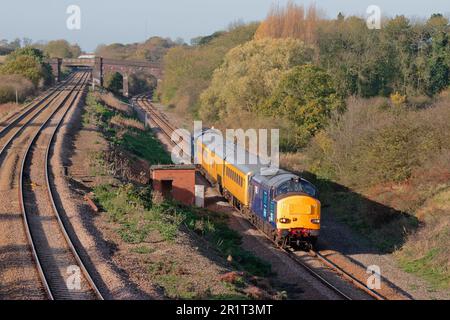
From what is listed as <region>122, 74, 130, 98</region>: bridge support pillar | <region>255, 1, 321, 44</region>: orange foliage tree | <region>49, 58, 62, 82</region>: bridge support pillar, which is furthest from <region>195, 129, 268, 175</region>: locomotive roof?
<region>49, 58, 62, 82</region>: bridge support pillar

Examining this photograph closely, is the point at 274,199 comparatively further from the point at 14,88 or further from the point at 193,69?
the point at 193,69

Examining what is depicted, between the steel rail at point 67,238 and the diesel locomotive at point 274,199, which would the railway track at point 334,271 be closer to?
the diesel locomotive at point 274,199

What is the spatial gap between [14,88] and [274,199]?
171 ft

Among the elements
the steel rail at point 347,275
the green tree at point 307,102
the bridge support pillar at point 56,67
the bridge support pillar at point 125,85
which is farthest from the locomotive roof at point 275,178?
the bridge support pillar at point 56,67

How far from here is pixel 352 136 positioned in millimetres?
33906

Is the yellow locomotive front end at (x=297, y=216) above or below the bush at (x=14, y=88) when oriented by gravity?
below

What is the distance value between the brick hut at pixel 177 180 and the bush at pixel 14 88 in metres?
41.3

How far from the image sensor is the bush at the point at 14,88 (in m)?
66.8

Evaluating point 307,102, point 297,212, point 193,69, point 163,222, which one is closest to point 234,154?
point 297,212

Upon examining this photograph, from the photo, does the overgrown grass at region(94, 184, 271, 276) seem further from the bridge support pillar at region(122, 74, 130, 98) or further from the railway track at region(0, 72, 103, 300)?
the bridge support pillar at region(122, 74, 130, 98)

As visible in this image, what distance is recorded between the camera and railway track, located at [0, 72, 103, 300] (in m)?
15.3

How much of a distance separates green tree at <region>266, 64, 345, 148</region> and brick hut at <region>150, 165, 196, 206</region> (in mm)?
14101

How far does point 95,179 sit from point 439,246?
1432 centimetres

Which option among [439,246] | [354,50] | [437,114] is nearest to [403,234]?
[439,246]
